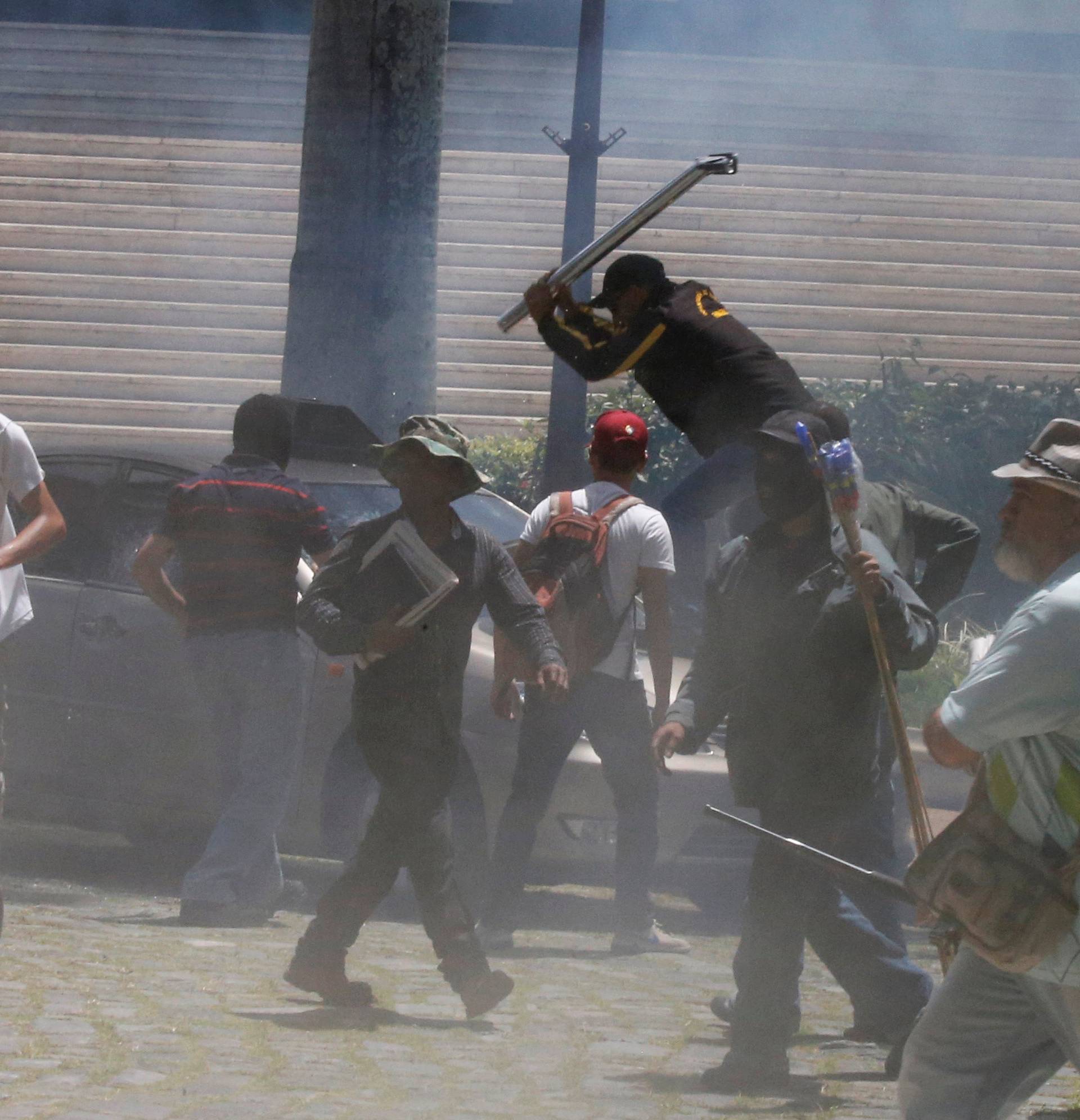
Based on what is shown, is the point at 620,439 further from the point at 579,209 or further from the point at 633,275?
the point at 579,209

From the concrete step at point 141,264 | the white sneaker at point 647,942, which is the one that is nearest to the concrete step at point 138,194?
the concrete step at point 141,264

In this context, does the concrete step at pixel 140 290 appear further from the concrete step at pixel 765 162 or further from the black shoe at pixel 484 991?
the black shoe at pixel 484 991

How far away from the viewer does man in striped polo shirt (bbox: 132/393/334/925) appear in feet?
20.0

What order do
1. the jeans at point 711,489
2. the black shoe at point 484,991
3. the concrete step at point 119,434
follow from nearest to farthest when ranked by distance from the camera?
the black shoe at point 484,991 < the jeans at point 711,489 < the concrete step at point 119,434

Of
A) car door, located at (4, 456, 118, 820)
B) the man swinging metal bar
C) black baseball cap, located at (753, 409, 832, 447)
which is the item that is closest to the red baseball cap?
the man swinging metal bar

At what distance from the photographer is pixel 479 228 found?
18781mm

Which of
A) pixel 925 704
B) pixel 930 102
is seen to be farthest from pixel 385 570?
pixel 930 102

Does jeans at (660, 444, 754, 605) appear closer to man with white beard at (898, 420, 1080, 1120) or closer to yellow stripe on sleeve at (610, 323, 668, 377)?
yellow stripe on sleeve at (610, 323, 668, 377)

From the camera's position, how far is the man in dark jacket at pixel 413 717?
16.2 ft

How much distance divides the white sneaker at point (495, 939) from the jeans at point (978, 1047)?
116 inches

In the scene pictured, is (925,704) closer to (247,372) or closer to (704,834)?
(704,834)

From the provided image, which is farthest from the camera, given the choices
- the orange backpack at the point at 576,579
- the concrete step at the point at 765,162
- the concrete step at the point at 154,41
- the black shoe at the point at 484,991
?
the concrete step at the point at 154,41

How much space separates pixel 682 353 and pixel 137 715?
2.36 meters

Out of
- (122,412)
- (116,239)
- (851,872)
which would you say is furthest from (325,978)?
(116,239)
